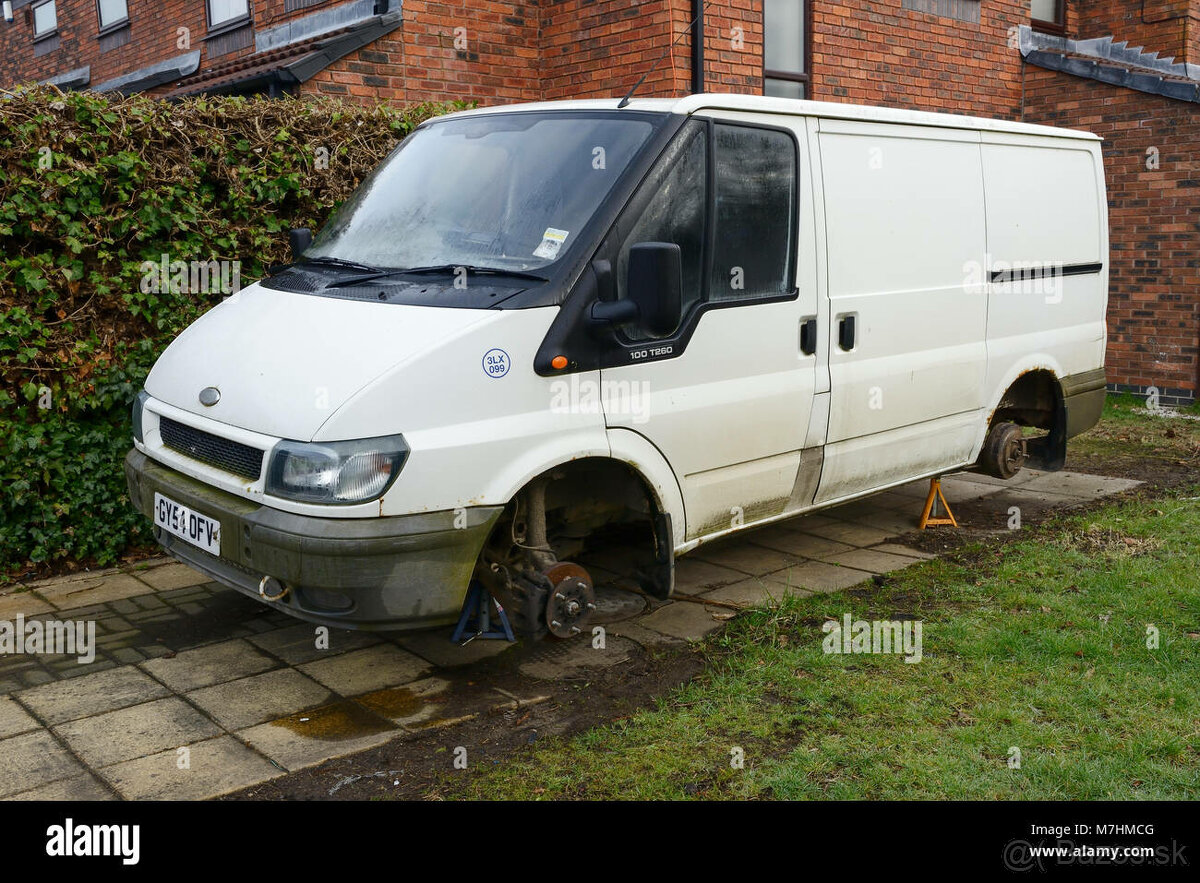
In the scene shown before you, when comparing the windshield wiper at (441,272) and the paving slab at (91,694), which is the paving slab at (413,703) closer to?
the paving slab at (91,694)

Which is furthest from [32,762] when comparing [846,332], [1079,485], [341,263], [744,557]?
[1079,485]

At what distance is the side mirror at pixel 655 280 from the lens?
13.9 ft

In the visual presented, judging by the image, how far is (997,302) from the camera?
6.42m

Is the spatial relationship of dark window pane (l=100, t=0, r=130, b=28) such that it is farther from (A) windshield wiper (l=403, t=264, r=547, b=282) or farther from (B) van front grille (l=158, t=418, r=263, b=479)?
(A) windshield wiper (l=403, t=264, r=547, b=282)

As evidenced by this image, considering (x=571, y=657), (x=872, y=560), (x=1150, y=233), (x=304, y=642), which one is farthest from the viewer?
(x=1150, y=233)

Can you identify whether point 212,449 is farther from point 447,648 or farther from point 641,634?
point 641,634

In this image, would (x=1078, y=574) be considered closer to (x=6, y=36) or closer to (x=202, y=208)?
(x=202, y=208)

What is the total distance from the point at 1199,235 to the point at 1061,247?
18.3 ft

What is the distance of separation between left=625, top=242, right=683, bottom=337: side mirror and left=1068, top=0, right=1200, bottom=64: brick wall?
1156 centimetres

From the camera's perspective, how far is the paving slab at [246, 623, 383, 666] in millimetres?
4973

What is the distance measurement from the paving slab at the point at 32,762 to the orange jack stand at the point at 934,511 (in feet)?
16.5

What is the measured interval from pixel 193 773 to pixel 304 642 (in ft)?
4.16

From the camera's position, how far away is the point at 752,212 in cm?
497

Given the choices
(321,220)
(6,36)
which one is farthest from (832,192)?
(6,36)
